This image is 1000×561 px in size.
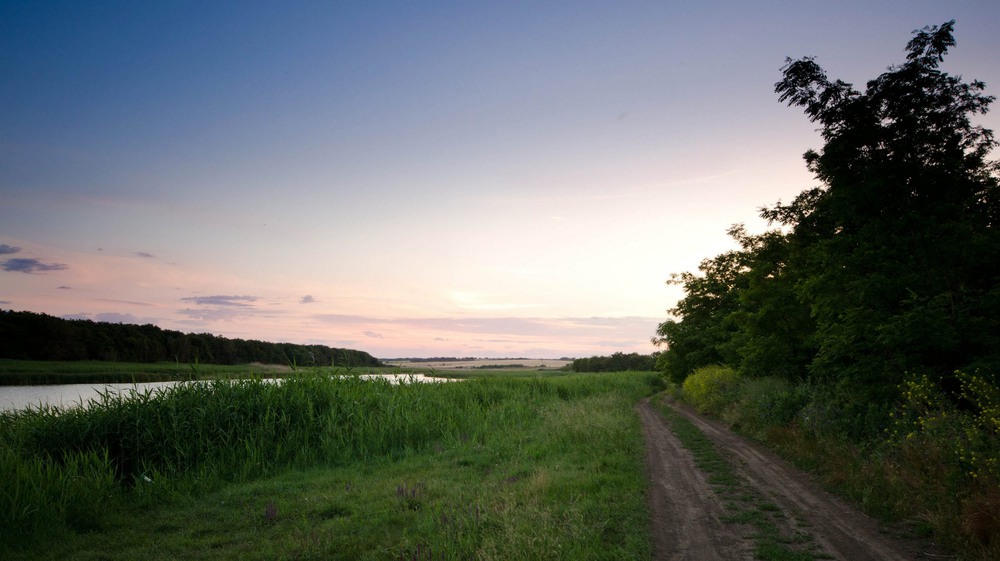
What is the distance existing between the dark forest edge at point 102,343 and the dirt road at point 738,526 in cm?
2977

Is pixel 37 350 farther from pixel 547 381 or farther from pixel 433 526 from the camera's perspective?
pixel 433 526

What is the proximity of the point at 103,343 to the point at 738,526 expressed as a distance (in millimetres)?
78486

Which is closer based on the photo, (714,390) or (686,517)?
(686,517)

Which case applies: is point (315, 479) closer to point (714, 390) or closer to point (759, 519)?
point (759, 519)

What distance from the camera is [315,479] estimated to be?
1314 cm

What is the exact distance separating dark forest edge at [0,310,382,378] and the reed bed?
19.2 m

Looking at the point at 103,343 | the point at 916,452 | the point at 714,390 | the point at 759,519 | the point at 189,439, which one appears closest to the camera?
→ the point at 759,519

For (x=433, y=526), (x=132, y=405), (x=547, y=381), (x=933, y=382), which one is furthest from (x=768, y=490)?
(x=547, y=381)

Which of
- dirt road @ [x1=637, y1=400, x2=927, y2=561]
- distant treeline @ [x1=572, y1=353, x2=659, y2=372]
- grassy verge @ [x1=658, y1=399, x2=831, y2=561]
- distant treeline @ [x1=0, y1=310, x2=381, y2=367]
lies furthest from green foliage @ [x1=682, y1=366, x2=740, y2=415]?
→ distant treeline @ [x1=572, y1=353, x2=659, y2=372]

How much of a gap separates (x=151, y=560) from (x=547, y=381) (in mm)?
33565

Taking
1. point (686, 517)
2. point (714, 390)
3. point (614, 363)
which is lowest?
point (614, 363)

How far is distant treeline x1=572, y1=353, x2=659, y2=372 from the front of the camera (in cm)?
12338

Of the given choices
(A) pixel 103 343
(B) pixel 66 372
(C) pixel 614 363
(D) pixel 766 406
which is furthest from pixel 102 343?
(C) pixel 614 363

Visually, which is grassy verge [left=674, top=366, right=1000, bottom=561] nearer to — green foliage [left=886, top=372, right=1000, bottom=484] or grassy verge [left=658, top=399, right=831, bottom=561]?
green foliage [left=886, top=372, right=1000, bottom=484]
